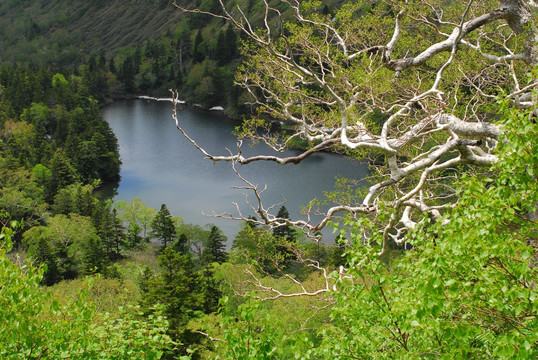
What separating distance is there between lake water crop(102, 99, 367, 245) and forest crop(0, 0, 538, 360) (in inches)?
92.7

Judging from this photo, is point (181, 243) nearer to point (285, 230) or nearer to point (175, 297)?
point (285, 230)

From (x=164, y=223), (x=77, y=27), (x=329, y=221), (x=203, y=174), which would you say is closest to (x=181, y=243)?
(x=164, y=223)

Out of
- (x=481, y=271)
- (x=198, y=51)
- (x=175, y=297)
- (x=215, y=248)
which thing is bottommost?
(x=215, y=248)

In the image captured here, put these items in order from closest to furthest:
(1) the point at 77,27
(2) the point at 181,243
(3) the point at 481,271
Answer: (3) the point at 481,271 < (2) the point at 181,243 < (1) the point at 77,27

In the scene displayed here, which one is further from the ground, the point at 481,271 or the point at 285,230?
the point at 481,271

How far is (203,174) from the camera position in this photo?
168ft

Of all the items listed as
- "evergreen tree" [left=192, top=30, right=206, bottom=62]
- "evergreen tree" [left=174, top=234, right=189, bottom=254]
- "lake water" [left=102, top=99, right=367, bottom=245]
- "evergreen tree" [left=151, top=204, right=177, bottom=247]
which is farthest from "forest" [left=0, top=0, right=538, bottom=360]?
"evergreen tree" [left=192, top=30, right=206, bottom=62]

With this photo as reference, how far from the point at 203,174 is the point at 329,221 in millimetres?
46112

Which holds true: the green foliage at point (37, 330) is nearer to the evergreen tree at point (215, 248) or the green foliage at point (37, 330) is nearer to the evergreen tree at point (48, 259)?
the evergreen tree at point (215, 248)

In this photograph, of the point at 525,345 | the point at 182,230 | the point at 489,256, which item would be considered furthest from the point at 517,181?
the point at 182,230

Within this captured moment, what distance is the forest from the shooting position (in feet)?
15.0

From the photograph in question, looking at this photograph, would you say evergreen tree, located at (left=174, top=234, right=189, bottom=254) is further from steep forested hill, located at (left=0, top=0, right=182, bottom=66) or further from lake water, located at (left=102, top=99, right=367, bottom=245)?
steep forested hill, located at (left=0, top=0, right=182, bottom=66)

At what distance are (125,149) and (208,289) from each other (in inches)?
1648

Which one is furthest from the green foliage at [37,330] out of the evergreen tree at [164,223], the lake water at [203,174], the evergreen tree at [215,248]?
the evergreen tree at [164,223]
